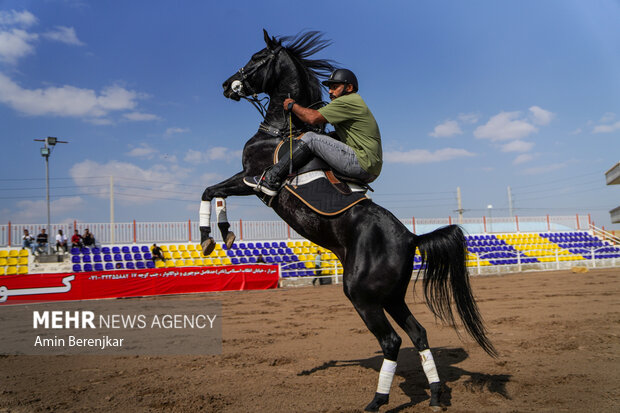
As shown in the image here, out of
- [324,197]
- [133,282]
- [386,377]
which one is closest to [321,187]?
[324,197]

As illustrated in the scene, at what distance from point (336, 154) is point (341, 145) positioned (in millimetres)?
101

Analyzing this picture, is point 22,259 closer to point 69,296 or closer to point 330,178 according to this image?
point 69,296

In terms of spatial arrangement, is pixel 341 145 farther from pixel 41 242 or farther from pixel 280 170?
pixel 41 242

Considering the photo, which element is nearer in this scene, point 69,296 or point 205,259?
point 69,296

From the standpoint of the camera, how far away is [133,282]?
16.0 m

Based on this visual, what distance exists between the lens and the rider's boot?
3963 mm

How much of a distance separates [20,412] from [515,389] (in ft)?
14.3

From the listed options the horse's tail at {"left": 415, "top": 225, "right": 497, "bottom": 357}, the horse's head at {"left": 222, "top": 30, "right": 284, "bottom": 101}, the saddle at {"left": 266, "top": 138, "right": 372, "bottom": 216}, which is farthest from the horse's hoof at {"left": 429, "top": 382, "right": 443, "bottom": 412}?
the horse's head at {"left": 222, "top": 30, "right": 284, "bottom": 101}

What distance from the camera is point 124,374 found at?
5.01m

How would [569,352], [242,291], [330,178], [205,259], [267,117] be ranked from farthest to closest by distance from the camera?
[205,259] < [242,291] < [569,352] < [267,117] < [330,178]

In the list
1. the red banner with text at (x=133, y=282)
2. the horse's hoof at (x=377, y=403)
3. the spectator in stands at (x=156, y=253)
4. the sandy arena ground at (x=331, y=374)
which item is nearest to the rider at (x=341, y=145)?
the horse's hoof at (x=377, y=403)

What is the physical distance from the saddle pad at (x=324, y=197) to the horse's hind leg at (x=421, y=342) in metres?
0.98

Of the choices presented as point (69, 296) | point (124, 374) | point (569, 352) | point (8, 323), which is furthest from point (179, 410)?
point (69, 296)

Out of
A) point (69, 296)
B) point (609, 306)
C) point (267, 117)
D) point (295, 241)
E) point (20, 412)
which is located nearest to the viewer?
point (20, 412)
